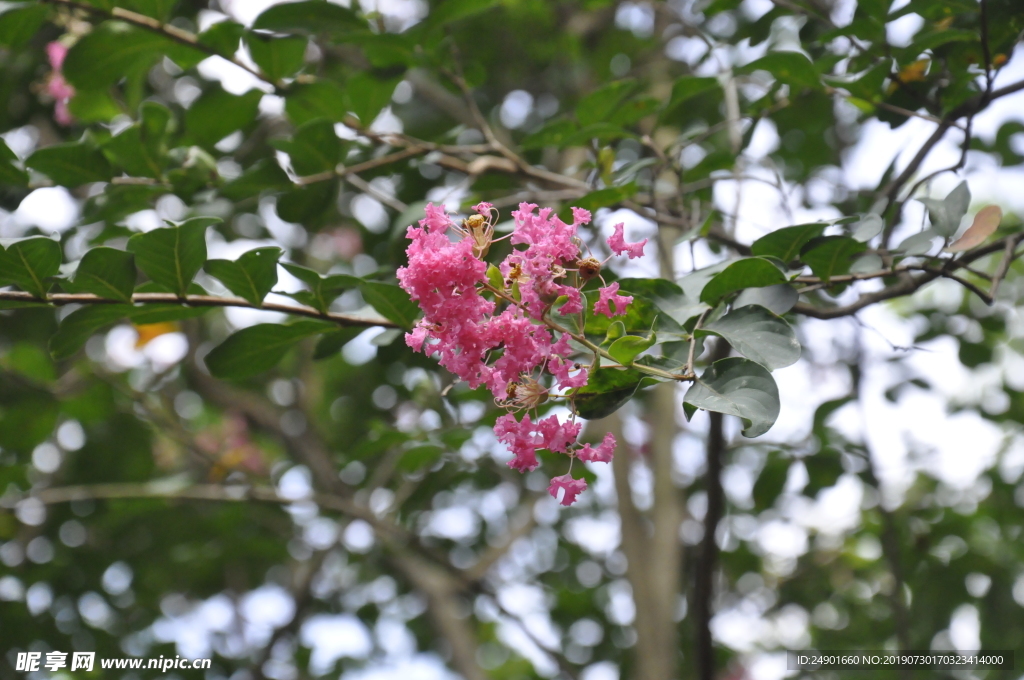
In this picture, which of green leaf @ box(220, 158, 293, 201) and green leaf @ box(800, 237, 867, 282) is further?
green leaf @ box(220, 158, 293, 201)

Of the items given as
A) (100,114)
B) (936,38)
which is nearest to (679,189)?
(936,38)

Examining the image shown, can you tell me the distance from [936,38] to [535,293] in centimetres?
87

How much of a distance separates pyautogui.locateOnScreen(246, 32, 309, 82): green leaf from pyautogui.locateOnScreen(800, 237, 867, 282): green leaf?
102 cm

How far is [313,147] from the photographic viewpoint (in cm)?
143

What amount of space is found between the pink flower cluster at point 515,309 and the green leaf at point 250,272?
299mm

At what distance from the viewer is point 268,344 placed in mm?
1164

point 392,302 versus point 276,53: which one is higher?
point 276,53

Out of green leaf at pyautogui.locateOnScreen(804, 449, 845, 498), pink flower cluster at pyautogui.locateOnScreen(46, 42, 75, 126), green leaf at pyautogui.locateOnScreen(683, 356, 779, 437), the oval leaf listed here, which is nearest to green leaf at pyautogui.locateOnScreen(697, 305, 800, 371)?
green leaf at pyautogui.locateOnScreen(683, 356, 779, 437)

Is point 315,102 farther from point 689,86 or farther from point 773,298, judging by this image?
point 773,298

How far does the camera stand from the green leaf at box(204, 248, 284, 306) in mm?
1056

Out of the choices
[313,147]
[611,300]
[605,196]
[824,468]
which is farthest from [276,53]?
[824,468]

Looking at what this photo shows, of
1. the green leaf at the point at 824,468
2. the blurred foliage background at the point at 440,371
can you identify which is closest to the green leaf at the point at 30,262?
the blurred foliage background at the point at 440,371

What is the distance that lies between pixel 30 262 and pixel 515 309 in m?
0.66

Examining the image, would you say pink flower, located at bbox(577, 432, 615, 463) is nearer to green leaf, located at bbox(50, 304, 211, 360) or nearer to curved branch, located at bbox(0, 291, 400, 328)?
curved branch, located at bbox(0, 291, 400, 328)
